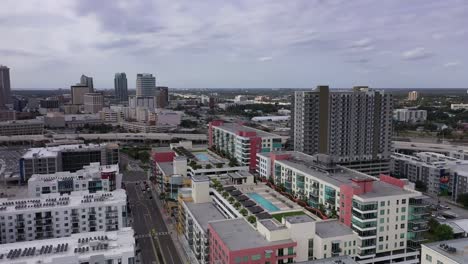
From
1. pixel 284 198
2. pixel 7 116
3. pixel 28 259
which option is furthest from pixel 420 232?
pixel 7 116

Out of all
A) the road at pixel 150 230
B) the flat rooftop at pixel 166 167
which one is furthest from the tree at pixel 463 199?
the flat rooftop at pixel 166 167

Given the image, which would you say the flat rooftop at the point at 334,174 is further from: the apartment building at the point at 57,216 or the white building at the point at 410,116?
the white building at the point at 410,116

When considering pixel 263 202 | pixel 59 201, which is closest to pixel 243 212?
pixel 263 202

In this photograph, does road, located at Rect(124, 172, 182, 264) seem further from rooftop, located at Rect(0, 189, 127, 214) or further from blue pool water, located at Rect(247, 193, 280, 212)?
blue pool water, located at Rect(247, 193, 280, 212)

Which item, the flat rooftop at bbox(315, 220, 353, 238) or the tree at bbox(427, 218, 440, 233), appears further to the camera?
the tree at bbox(427, 218, 440, 233)

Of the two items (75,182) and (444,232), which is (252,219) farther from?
(75,182)

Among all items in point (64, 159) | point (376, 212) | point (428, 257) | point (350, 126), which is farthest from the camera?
point (64, 159)

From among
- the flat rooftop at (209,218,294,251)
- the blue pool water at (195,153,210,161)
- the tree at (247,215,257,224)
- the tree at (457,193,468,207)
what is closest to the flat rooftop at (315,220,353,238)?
the flat rooftop at (209,218,294,251)
